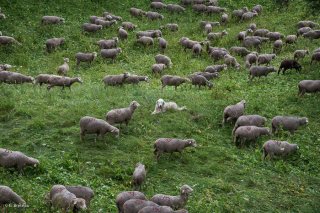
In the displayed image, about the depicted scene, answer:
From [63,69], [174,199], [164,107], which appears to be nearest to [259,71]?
[164,107]

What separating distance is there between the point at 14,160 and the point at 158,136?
577cm

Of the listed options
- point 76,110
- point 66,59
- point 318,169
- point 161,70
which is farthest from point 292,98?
point 66,59

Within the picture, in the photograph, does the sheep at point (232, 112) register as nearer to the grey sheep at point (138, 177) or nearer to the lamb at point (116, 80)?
the lamb at point (116, 80)

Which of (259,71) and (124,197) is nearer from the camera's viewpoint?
(124,197)

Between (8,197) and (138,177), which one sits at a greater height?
(8,197)

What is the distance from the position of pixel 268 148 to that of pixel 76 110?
7465 mm

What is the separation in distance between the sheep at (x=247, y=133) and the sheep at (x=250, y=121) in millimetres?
668

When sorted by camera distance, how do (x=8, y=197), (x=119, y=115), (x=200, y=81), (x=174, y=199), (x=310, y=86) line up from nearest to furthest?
(x=8, y=197)
(x=174, y=199)
(x=119, y=115)
(x=310, y=86)
(x=200, y=81)

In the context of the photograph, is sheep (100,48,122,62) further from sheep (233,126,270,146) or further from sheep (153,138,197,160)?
sheep (153,138,197,160)

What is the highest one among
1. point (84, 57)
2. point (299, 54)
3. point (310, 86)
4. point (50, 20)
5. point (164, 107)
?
point (310, 86)

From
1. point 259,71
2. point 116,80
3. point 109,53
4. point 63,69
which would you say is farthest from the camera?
point 109,53

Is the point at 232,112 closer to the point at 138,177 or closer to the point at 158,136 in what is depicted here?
the point at 158,136

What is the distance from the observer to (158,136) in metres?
18.7

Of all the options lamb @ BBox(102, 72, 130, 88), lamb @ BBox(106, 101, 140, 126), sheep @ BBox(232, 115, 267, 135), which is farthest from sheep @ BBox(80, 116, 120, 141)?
lamb @ BBox(102, 72, 130, 88)
